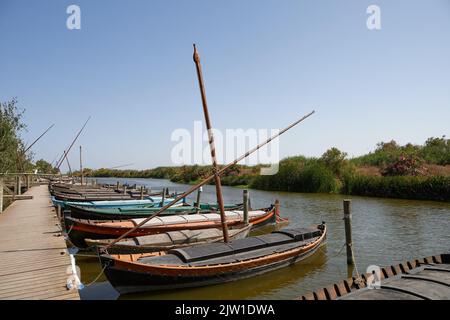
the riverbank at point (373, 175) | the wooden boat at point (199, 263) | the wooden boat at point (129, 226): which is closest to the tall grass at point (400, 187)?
the riverbank at point (373, 175)

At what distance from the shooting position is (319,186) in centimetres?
4728

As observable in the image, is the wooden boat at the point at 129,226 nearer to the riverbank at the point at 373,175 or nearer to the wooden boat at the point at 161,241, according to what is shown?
the wooden boat at the point at 161,241

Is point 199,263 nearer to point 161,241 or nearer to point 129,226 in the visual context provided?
point 161,241

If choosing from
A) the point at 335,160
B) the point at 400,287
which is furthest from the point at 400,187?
the point at 400,287

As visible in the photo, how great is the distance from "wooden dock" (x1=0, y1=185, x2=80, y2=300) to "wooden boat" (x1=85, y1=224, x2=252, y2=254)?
5.50ft

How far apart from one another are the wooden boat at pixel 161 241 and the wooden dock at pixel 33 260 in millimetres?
1675

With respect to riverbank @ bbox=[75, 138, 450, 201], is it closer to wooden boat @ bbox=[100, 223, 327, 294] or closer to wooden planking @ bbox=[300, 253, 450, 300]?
wooden boat @ bbox=[100, 223, 327, 294]

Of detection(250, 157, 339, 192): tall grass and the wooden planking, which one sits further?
detection(250, 157, 339, 192): tall grass

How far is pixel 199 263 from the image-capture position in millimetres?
11109

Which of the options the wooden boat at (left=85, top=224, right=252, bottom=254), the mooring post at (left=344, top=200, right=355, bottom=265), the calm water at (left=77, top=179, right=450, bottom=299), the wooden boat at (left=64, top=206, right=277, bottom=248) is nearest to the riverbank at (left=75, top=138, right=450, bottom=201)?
the calm water at (left=77, top=179, right=450, bottom=299)

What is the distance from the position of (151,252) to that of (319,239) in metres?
7.63

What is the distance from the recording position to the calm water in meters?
11.5

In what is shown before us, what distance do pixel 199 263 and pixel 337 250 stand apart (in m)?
9.13

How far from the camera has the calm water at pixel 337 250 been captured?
1146 centimetres
